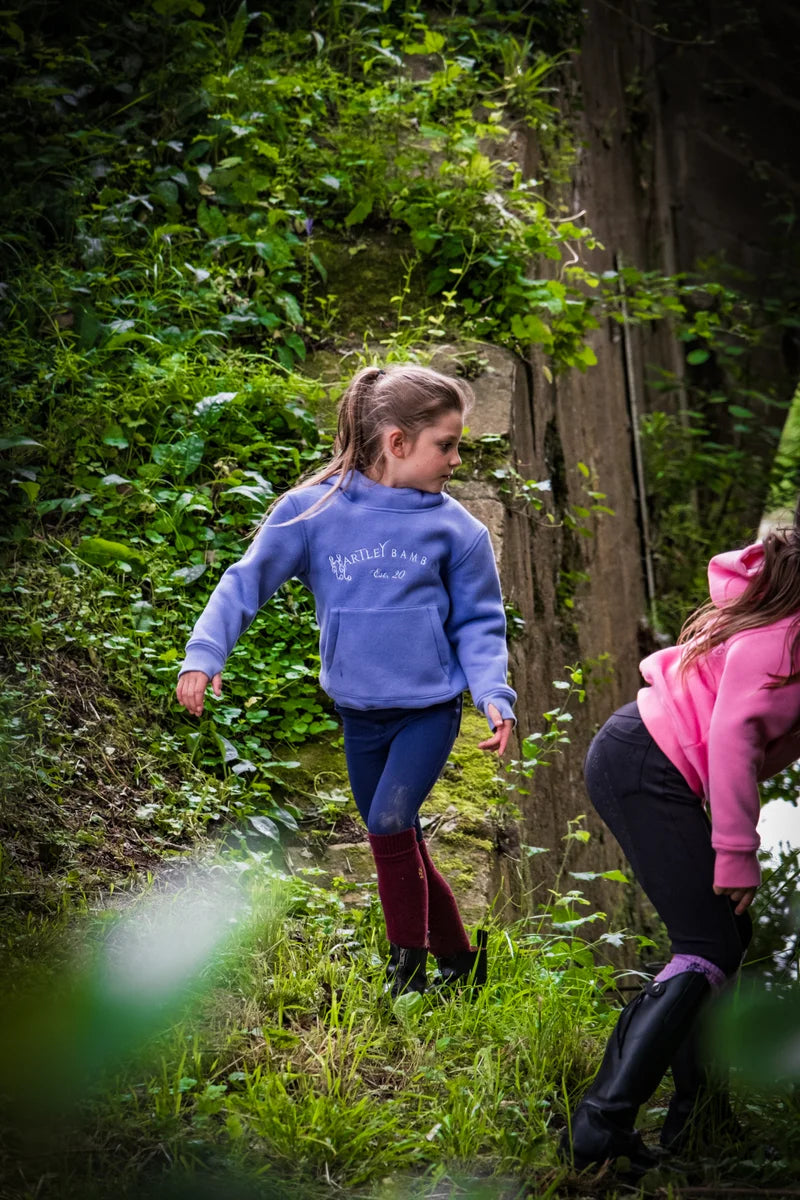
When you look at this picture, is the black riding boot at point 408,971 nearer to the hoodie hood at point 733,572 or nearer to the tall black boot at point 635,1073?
the tall black boot at point 635,1073

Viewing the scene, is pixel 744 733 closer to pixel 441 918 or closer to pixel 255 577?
pixel 441 918

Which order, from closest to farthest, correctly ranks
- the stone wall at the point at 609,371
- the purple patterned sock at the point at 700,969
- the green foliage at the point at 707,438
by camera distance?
1. the purple patterned sock at the point at 700,969
2. the stone wall at the point at 609,371
3. the green foliage at the point at 707,438

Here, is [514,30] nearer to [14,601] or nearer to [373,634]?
[14,601]

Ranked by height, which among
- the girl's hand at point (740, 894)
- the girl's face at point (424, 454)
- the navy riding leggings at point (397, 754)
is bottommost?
the girl's hand at point (740, 894)

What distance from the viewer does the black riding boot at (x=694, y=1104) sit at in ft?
7.54

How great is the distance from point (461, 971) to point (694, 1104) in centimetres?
65

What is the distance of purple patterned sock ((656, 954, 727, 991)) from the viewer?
2.21m

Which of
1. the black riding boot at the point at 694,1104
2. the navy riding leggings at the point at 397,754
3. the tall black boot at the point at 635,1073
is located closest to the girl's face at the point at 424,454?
the navy riding leggings at the point at 397,754

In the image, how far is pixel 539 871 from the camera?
4195 millimetres

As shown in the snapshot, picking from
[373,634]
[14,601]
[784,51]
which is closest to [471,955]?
[373,634]

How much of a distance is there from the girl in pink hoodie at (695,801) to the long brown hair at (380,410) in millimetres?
708

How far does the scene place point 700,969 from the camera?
86.8 inches

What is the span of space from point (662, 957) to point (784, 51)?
819 centimetres

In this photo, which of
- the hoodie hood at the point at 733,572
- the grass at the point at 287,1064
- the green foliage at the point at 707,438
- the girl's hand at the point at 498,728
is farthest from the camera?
the green foliage at the point at 707,438
